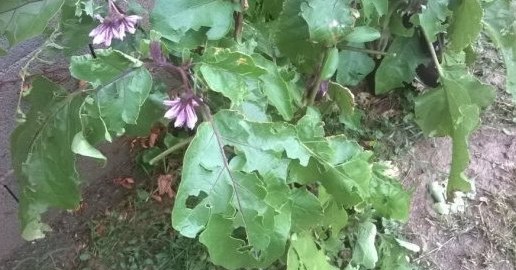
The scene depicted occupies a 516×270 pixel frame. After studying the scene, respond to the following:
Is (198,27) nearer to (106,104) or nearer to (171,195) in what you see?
(106,104)

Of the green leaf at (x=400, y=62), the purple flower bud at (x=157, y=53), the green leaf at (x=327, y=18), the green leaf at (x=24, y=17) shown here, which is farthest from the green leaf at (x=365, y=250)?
the green leaf at (x=24, y=17)

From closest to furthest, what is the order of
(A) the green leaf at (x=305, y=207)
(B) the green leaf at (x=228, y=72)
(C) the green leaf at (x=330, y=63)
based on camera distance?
(B) the green leaf at (x=228, y=72), (A) the green leaf at (x=305, y=207), (C) the green leaf at (x=330, y=63)

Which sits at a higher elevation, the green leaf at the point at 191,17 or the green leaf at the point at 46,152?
the green leaf at the point at 191,17

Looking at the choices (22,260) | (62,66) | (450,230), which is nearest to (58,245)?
(22,260)

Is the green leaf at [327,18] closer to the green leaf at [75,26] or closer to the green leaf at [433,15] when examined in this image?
the green leaf at [433,15]

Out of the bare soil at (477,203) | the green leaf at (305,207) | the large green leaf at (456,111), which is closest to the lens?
the green leaf at (305,207)

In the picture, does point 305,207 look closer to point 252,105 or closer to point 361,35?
point 252,105
